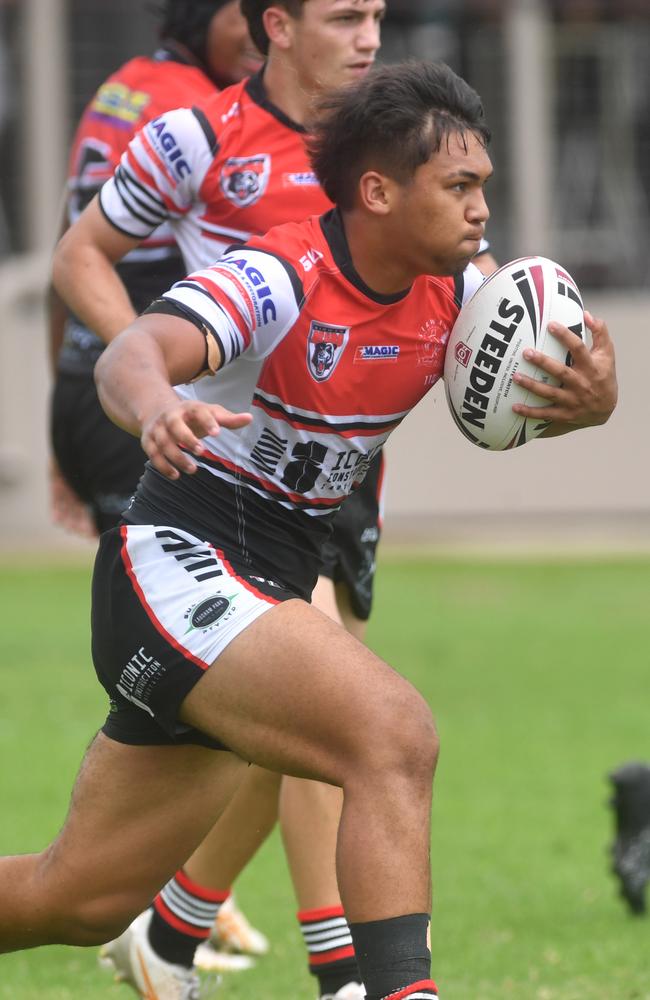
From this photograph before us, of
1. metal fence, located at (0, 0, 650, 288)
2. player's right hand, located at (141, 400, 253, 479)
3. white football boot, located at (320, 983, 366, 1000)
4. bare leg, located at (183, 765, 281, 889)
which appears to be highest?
player's right hand, located at (141, 400, 253, 479)

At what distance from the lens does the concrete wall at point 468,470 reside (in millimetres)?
17750

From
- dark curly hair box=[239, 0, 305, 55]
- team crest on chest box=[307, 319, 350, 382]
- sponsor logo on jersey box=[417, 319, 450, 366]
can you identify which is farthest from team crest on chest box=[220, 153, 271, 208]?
team crest on chest box=[307, 319, 350, 382]

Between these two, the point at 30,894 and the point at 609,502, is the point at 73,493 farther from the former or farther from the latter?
the point at 609,502

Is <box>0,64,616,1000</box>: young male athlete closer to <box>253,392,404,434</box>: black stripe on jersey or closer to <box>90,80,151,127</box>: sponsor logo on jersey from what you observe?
<box>253,392,404,434</box>: black stripe on jersey

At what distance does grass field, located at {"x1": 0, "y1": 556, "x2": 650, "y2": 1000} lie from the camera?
5238 millimetres

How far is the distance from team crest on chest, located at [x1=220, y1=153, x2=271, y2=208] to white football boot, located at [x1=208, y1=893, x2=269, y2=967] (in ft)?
7.17

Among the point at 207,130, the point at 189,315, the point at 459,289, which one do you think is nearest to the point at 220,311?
the point at 189,315

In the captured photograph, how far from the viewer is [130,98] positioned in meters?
5.41

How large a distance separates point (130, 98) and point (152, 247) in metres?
0.49

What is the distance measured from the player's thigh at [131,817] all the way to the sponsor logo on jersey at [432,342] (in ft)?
3.12

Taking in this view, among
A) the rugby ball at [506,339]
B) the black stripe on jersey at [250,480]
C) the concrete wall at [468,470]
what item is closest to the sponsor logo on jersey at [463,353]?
the rugby ball at [506,339]

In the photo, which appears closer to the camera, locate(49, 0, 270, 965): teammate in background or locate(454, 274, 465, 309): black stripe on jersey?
locate(454, 274, 465, 309): black stripe on jersey

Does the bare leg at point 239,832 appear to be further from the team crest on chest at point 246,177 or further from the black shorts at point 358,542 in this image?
the team crest on chest at point 246,177

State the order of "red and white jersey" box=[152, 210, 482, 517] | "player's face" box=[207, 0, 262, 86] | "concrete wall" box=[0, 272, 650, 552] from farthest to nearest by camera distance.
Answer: "concrete wall" box=[0, 272, 650, 552] → "player's face" box=[207, 0, 262, 86] → "red and white jersey" box=[152, 210, 482, 517]
